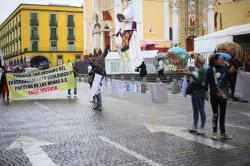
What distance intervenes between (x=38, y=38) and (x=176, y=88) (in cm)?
6499

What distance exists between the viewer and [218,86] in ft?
28.7

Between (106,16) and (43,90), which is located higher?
(106,16)

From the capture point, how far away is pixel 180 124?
1094cm

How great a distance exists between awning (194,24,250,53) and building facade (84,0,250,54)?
18564mm

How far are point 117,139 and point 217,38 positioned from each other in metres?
13.8

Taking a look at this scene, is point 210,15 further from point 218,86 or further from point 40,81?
point 218,86

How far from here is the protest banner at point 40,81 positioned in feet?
61.7

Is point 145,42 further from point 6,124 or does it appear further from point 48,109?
point 6,124

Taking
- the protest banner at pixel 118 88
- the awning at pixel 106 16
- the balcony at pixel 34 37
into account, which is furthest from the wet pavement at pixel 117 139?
the balcony at pixel 34 37

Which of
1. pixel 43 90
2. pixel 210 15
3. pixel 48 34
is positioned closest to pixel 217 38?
pixel 43 90

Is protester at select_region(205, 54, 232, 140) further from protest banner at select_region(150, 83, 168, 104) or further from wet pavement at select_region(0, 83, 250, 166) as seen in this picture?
protest banner at select_region(150, 83, 168, 104)

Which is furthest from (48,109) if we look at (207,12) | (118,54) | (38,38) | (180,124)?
(38,38)

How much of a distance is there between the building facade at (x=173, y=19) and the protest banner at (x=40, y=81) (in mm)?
22234

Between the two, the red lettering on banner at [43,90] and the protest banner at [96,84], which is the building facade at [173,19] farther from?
the protest banner at [96,84]
